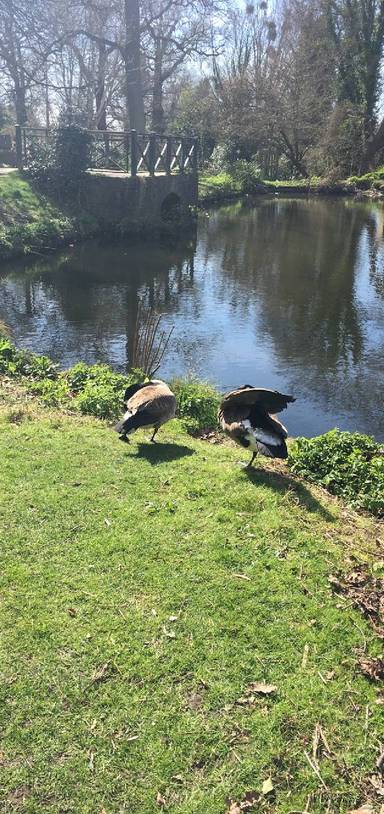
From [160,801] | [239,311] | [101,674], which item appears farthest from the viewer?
[239,311]

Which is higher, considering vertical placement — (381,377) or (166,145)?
(166,145)

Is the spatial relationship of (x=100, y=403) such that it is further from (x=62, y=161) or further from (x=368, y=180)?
(x=368, y=180)

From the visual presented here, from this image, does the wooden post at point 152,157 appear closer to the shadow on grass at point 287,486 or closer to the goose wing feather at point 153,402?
the goose wing feather at point 153,402

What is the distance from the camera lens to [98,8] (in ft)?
114

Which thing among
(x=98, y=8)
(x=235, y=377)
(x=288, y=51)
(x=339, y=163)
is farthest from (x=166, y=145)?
(x=288, y=51)

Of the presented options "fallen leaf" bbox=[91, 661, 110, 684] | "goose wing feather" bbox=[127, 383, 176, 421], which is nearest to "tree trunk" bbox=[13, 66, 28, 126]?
"goose wing feather" bbox=[127, 383, 176, 421]

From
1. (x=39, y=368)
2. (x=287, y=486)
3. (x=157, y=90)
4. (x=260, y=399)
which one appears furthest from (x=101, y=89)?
(x=287, y=486)

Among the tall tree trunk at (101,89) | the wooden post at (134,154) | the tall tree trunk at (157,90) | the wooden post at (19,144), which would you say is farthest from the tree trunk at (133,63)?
the wooden post at (19,144)

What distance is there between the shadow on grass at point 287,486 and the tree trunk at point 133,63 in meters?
33.3

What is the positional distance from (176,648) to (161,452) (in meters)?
3.46

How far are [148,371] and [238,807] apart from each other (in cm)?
901

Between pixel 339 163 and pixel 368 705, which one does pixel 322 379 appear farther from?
pixel 339 163

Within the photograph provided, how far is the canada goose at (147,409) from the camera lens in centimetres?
682

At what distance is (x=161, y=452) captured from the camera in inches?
285
